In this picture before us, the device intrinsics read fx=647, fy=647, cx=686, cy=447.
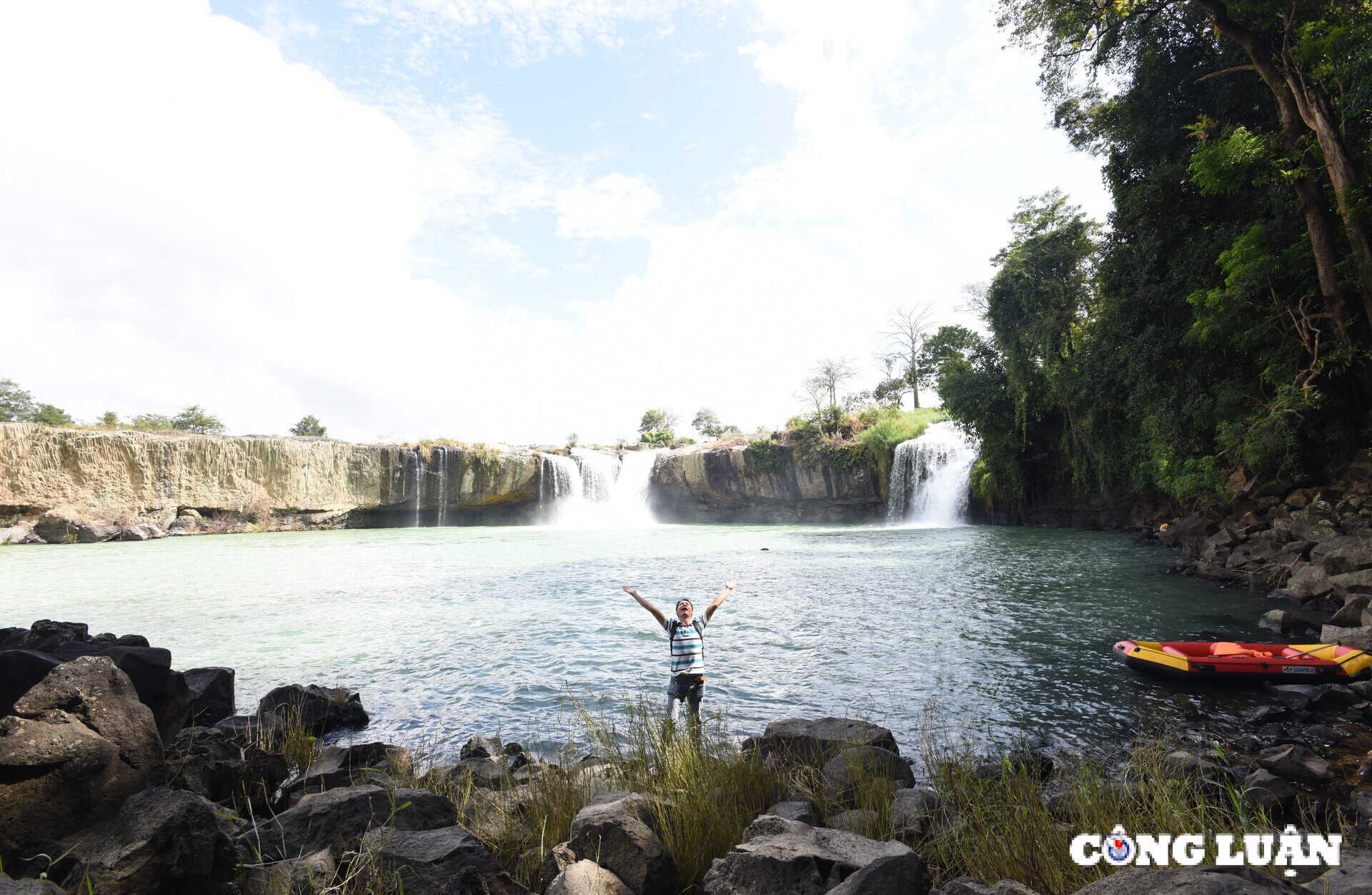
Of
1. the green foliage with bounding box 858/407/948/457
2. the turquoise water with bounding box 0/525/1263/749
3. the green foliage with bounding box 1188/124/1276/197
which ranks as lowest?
the turquoise water with bounding box 0/525/1263/749

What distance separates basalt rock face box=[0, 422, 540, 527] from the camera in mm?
31250

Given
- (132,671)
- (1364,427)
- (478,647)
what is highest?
(1364,427)

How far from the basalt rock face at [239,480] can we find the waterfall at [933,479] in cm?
2167

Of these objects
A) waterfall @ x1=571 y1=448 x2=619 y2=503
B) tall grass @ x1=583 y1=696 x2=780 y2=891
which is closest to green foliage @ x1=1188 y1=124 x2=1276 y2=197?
tall grass @ x1=583 y1=696 x2=780 y2=891

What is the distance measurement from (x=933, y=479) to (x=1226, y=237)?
64.7 feet

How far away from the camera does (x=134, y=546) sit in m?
26.7

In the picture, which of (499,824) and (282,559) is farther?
(282,559)

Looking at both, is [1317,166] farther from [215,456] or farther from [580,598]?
[215,456]

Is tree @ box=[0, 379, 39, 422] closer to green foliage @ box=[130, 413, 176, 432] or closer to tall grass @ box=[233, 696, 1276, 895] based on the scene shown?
green foliage @ box=[130, 413, 176, 432]

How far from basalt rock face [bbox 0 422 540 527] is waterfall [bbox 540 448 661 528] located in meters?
1.35

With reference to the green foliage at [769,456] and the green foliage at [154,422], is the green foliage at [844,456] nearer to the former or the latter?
the green foliage at [769,456]

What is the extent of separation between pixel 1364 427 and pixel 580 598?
51.1 ft

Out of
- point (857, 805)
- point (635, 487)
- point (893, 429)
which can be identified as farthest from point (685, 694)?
point (635, 487)

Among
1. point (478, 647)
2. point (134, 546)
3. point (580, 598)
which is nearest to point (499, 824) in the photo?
point (478, 647)
